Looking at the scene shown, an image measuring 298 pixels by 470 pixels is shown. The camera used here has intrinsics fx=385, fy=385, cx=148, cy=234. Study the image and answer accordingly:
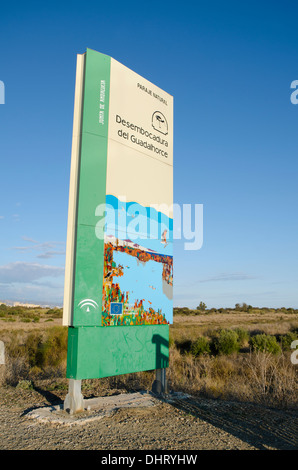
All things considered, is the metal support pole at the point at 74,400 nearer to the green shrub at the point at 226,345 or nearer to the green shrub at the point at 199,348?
the green shrub at the point at 199,348

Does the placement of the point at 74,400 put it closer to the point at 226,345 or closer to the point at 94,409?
the point at 94,409

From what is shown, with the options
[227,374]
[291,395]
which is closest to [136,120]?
[291,395]

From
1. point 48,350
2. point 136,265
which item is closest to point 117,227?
point 136,265

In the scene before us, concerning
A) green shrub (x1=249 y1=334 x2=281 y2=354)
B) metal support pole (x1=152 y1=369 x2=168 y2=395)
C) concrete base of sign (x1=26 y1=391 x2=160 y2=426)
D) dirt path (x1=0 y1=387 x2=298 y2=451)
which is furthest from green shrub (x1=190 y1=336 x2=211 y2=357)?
dirt path (x1=0 y1=387 x2=298 y2=451)

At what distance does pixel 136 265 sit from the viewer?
8.95 metres

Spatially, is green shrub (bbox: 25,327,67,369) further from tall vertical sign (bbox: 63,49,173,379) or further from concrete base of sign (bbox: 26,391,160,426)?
tall vertical sign (bbox: 63,49,173,379)

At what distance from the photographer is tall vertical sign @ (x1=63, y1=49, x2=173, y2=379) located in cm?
776

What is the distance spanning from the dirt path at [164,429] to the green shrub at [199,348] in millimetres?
11995

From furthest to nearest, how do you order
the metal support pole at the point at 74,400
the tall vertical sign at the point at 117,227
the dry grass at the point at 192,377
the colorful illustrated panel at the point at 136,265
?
the dry grass at the point at 192,377 < the colorful illustrated panel at the point at 136,265 < the tall vertical sign at the point at 117,227 < the metal support pole at the point at 74,400

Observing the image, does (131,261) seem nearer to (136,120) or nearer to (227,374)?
(136,120)

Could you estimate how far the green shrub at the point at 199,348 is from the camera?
20281mm

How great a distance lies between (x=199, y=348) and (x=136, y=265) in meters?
13.1

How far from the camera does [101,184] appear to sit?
27.1 feet

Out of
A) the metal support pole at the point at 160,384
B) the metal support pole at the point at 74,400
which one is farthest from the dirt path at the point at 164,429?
the metal support pole at the point at 160,384
